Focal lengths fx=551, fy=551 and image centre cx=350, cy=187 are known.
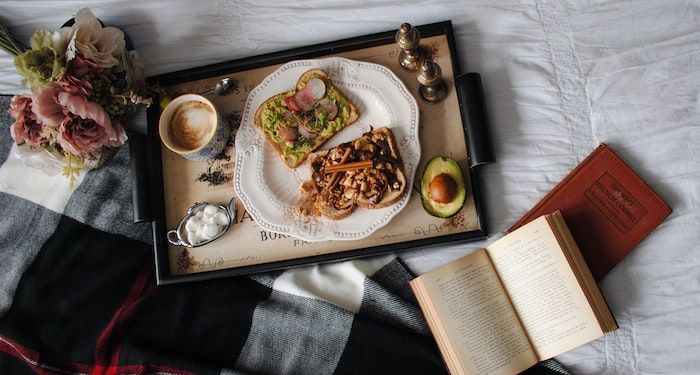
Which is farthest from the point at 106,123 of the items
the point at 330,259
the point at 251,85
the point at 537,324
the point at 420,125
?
the point at 537,324

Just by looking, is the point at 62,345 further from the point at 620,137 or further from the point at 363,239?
the point at 620,137

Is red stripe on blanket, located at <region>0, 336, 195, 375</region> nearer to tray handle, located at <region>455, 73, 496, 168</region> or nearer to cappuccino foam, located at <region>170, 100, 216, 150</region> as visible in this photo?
cappuccino foam, located at <region>170, 100, 216, 150</region>

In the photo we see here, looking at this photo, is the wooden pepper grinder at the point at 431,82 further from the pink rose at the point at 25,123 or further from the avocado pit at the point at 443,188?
the pink rose at the point at 25,123

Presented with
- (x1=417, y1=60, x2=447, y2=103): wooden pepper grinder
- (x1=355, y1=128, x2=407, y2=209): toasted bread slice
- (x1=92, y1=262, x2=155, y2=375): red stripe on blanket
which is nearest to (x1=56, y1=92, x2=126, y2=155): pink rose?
(x1=92, y1=262, x2=155, y2=375): red stripe on blanket

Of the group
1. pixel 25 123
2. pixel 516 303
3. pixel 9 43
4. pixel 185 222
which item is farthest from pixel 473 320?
pixel 9 43

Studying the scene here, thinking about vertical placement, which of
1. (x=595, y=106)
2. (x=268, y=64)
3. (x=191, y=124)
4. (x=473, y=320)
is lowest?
(x=473, y=320)

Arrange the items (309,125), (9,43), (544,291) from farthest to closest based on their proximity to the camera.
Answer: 1. (9,43)
2. (309,125)
3. (544,291)

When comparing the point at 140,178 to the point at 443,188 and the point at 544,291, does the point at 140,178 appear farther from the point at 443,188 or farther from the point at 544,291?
the point at 544,291

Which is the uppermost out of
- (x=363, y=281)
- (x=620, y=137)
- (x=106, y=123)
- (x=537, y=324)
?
(x=106, y=123)
